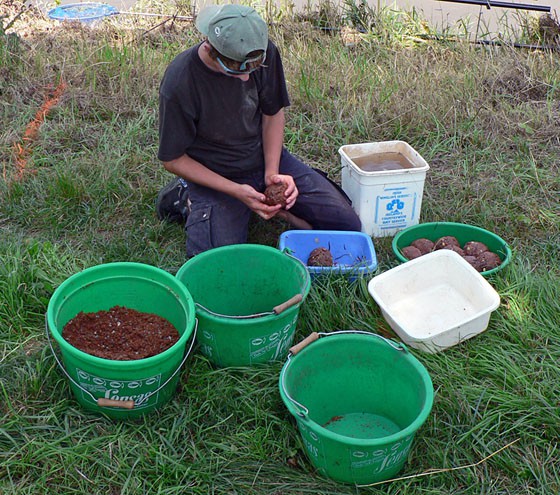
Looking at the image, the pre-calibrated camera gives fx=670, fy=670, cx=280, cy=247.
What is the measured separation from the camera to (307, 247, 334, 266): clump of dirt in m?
3.07

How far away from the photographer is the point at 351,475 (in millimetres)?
2189

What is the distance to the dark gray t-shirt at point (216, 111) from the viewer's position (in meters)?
2.93

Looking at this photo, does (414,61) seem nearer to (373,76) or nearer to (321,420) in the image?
(373,76)

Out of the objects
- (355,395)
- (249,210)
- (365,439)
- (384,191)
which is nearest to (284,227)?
(249,210)

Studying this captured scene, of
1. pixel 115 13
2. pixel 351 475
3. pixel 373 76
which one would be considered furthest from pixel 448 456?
pixel 115 13

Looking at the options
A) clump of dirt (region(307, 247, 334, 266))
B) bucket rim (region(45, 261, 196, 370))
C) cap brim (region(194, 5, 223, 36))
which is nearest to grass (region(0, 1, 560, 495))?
clump of dirt (region(307, 247, 334, 266))

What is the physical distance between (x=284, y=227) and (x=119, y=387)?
58.4 inches

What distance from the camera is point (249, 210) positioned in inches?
131

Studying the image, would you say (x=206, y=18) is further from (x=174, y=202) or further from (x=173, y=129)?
(x=174, y=202)

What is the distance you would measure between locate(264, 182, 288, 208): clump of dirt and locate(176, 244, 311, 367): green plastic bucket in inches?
13.1

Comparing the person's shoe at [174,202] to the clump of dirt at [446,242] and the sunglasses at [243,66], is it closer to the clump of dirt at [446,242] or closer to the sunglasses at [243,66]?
the sunglasses at [243,66]

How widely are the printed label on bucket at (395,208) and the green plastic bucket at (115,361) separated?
50.1 inches

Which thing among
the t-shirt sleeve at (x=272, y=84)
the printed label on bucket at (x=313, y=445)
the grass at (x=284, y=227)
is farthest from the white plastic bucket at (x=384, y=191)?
the printed label on bucket at (x=313, y=445)

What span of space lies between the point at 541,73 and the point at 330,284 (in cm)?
282
